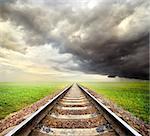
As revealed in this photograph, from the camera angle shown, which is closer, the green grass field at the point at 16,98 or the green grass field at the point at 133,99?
the green grass field at the point at 133,99

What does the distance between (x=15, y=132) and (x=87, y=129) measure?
1.81 m

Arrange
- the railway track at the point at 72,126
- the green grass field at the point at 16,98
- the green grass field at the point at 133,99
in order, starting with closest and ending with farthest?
the railway track at the point at 72,126
the green grass field at the point at 133,99
the green grass field at the point at 16,98

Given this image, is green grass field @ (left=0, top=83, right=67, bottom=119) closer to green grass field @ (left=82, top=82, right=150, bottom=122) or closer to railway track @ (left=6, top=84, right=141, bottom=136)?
railway track @ (left=6, top=84, right=141, bottom=136)

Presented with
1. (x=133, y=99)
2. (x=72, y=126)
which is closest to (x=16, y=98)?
(x=133, y=99)

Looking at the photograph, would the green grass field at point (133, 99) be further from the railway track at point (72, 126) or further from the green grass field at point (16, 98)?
the green grass field at point (16, 98)

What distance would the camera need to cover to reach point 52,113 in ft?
27.2

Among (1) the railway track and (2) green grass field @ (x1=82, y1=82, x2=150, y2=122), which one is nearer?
(1) the railway track

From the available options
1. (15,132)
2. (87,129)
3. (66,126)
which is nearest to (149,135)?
(87,129)

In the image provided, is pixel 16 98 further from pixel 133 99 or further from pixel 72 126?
pixel 72 126

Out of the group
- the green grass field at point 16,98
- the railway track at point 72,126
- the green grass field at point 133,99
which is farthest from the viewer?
the green grass field at point 16,98

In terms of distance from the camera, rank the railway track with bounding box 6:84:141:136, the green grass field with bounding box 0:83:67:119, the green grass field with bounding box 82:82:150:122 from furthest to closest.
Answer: the green grass field with bounding box 0:83:67:119 → the green grass field with bounding box 82:82:150:122 → the railway track with bounding box 6:84:141:136

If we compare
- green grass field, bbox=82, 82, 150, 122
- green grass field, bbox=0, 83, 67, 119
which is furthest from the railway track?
green grass field, bbox=0, 83, 67, 119

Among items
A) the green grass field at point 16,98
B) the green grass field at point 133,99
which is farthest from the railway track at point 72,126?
the green grass field at point 16,98

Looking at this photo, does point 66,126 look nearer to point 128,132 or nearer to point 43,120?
point 43,120
